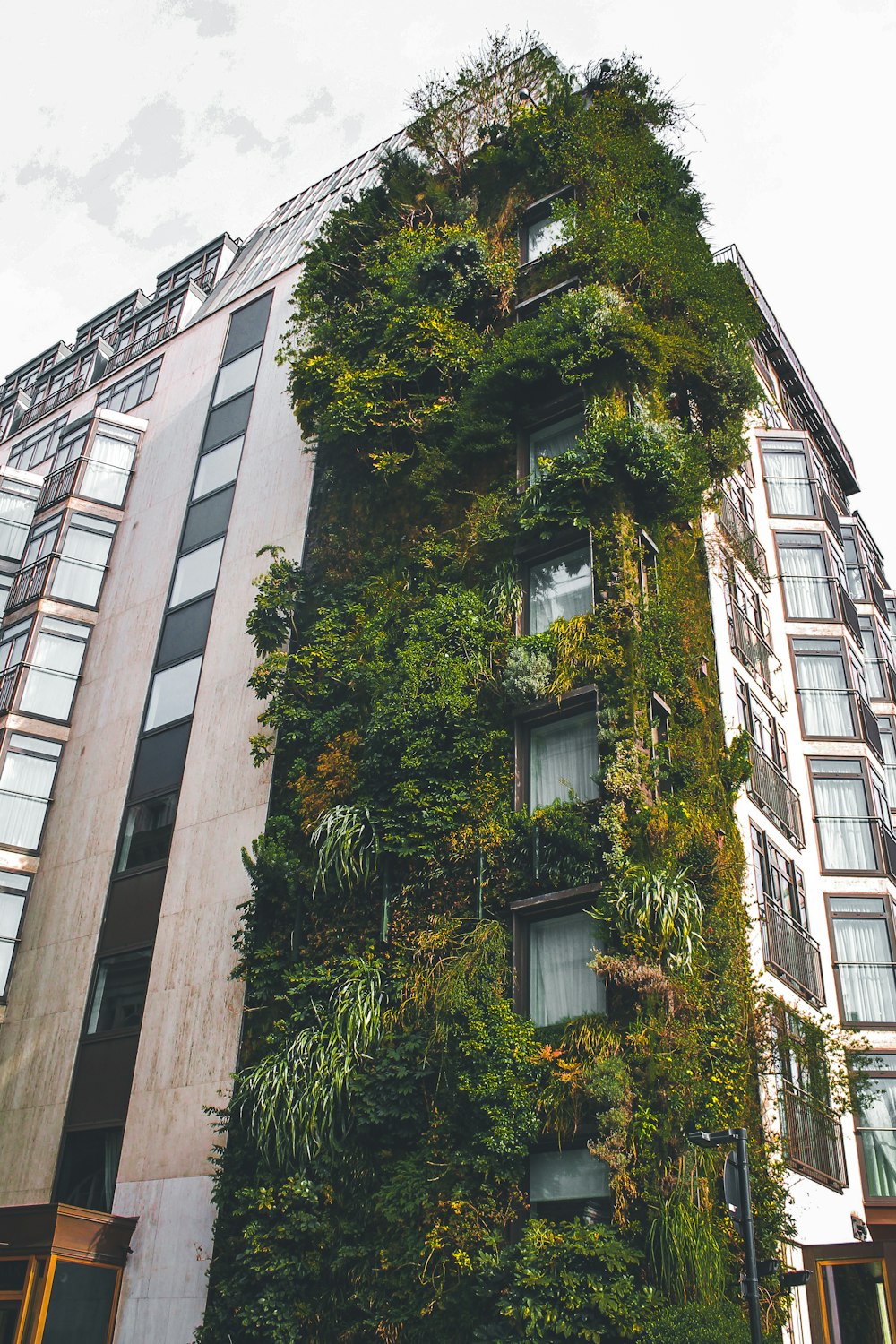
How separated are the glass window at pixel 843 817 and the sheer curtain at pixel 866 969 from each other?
1222 millimetres

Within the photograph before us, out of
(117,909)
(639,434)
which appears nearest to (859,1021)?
(639,434)

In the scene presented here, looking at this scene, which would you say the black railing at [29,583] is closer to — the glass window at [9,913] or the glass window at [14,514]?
the glass window at [14,514]

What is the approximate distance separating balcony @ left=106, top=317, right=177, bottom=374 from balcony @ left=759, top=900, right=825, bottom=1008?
2684 cm

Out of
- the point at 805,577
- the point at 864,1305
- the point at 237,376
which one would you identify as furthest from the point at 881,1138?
the point at 237,376

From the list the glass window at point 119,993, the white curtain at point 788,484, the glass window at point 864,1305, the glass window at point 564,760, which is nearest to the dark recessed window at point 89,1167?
the glass window at point 119,993

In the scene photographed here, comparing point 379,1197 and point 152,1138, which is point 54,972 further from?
point 379,1197

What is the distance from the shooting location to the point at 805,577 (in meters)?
29.3

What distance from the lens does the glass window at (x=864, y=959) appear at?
2447cm

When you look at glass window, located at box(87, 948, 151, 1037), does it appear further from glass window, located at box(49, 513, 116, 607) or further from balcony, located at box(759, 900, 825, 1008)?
balcony, located at box(759, 900, 825, 1008)

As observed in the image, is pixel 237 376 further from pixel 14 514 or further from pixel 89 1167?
pixel 89 1167

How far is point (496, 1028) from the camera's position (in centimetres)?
1758

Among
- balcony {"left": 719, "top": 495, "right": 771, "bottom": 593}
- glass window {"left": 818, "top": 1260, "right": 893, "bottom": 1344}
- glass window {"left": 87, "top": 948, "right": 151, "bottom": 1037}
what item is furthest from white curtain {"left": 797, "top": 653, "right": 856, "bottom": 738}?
glass window {"left": 87, "top": 948, "right": 151, "bottom": 1037}

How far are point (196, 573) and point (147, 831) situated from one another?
6.73 meters

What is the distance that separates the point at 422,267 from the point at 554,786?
40.6 ft
